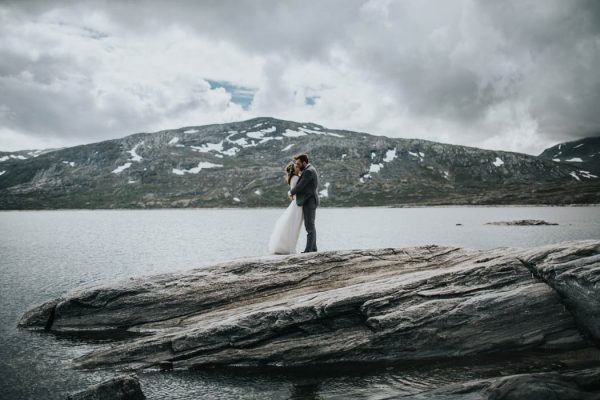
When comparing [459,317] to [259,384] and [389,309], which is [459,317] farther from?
[259,384]

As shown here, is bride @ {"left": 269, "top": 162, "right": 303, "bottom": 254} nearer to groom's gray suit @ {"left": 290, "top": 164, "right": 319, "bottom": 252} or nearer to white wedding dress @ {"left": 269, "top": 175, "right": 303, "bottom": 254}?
white wedding dress @ {"left": 269, "top": 175, "right": 303, "bottom": 254}

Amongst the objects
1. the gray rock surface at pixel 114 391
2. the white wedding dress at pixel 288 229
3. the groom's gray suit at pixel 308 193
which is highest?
the groom's gray suit at pixel 308 193

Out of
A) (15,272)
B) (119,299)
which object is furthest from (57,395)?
(15,272)

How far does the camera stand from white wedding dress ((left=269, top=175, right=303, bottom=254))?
19859 millimetres

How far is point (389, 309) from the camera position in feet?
52.2

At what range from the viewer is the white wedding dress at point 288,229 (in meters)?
19.9

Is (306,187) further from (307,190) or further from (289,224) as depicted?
(289,224)

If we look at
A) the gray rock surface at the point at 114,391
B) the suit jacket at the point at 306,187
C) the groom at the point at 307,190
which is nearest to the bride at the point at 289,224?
the groom at the point at 307,190

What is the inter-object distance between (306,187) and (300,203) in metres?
0.83

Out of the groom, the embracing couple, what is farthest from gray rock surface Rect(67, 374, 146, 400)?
the groom

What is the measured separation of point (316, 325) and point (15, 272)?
103ft

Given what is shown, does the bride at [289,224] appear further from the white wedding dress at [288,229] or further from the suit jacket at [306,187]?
the suit jacket at [306,187]

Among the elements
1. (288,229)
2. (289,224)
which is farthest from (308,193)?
(288,229)

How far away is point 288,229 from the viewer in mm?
20109
